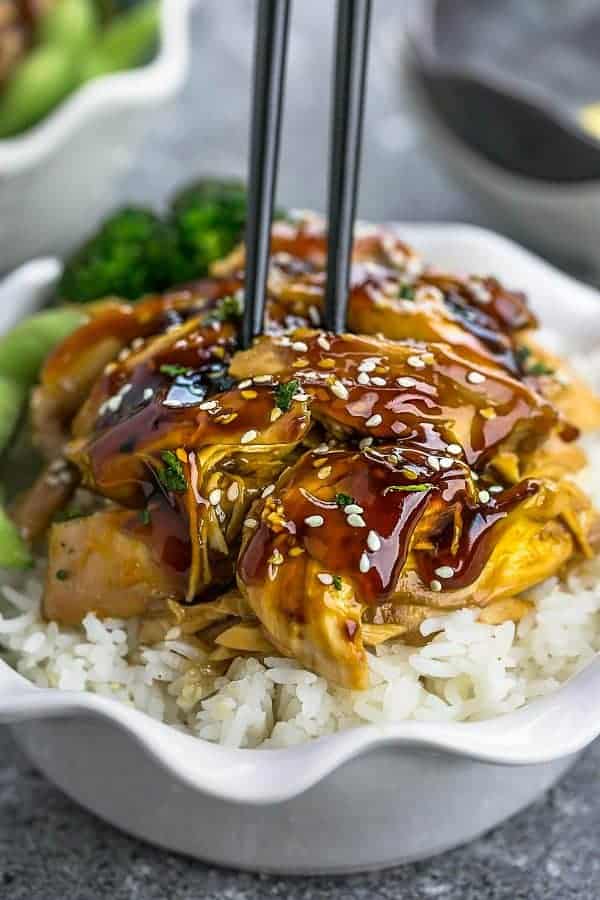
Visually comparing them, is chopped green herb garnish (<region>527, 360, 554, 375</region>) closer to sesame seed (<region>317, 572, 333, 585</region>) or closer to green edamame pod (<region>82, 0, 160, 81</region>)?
sesame seed (<region>317, 572, 333, 585</region>)

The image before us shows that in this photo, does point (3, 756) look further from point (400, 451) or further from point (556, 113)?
point (556, 113)

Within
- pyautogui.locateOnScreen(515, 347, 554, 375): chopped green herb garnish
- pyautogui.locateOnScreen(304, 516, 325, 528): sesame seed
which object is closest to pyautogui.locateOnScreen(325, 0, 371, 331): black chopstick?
pyautogui.locateOnScreen(515, 347, 554, 375): chopped green herb garnish

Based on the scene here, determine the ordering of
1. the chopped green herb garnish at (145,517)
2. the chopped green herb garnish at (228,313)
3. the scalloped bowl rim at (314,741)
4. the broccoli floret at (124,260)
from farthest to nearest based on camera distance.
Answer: the broccoli floret at (124,260) < the chopped green herb garnish at (228,313) < the chopped green herb garnish at (145,517) < the scalloped bowl rim at (314,741)

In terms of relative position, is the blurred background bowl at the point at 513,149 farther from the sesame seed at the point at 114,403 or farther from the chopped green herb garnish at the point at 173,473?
the chopped green herb garnish at the point at 173,473

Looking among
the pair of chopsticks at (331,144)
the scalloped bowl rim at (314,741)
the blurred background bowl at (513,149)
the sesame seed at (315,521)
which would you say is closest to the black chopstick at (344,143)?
the pair of chopsticks at (331,144)

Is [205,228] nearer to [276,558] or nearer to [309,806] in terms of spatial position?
[276,558]

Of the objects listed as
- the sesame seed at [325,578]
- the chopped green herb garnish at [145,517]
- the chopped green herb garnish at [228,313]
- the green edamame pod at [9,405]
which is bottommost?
the green edamame pod at [9,405]
